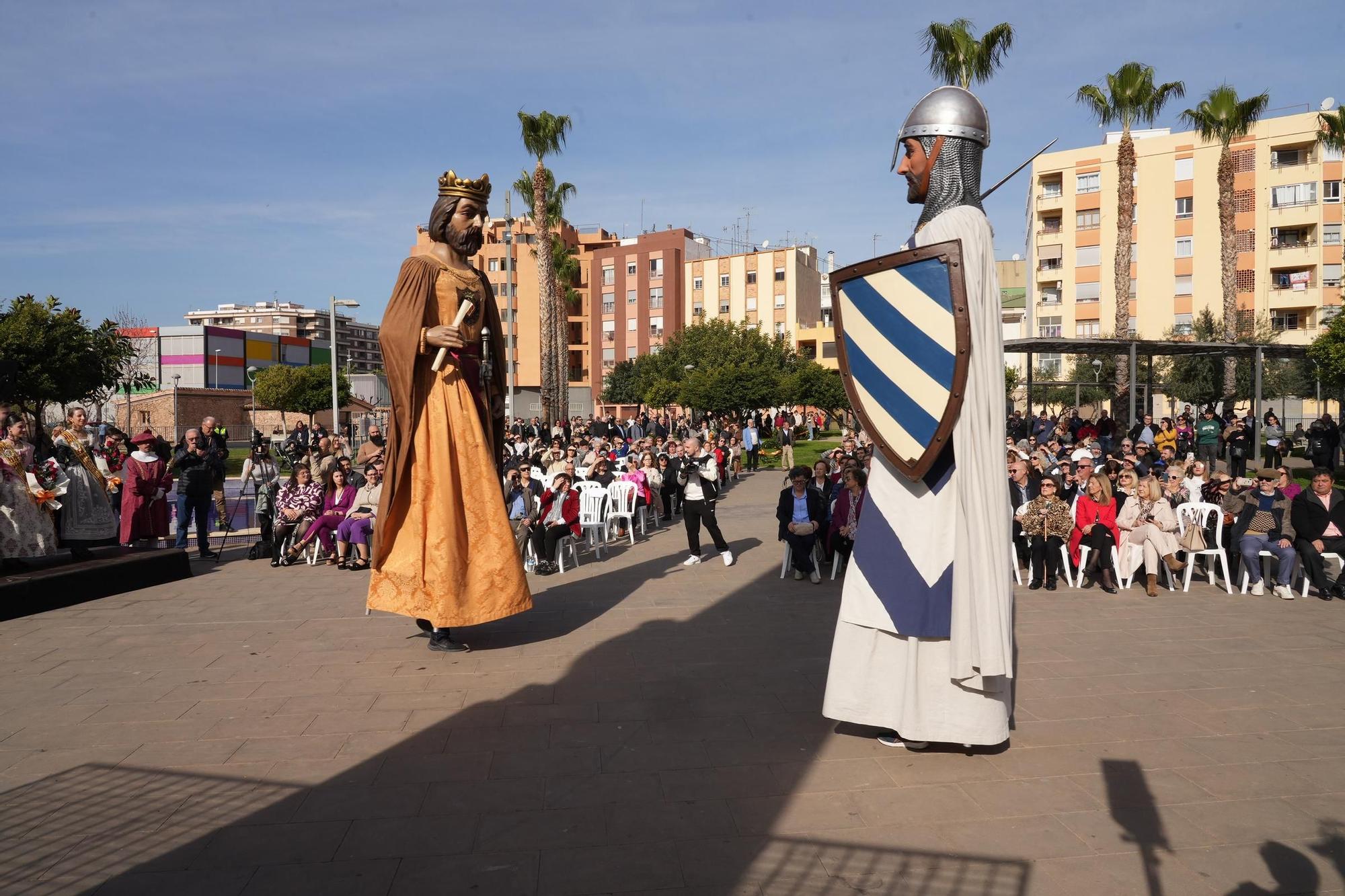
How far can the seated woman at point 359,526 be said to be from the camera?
1046 cm

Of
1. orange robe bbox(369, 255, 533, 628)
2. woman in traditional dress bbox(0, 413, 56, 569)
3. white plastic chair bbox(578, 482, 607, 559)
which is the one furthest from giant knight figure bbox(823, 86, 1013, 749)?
white plastic chair bbox(578, 482, 607, 559)

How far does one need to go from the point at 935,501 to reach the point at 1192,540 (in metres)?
6.38

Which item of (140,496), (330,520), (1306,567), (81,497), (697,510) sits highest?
(81,497)

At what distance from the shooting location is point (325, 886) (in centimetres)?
308

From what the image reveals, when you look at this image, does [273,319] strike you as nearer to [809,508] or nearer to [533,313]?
[533,313]

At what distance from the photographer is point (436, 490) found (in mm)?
6133

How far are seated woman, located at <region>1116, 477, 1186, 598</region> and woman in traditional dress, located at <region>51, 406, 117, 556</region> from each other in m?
10.0

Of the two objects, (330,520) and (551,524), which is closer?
(551,524)

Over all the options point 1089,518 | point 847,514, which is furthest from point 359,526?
point 1089,518

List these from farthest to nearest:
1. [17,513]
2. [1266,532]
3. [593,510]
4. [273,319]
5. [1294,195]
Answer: [273,319]
[1294,195]
[593,510]
[1266,532]
[17,513]

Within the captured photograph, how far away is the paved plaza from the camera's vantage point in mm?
3184

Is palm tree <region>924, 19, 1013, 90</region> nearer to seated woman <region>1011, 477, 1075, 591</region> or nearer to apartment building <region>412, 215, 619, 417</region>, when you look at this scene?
seated woman <region>1011, 477, 1075, 591</region>

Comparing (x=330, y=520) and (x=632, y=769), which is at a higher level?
(x=330, y=520)

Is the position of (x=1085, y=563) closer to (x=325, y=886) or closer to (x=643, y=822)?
(x=643, y=822)
